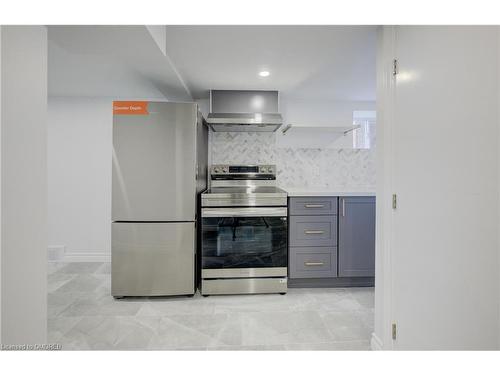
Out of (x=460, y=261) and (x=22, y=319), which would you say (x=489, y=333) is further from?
(x=22, y=319)

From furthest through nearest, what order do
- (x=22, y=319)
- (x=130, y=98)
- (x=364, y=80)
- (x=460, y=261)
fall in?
(x=130, y=98), (x=364, y=80), (x=22, y=319), (x=460, y=261)

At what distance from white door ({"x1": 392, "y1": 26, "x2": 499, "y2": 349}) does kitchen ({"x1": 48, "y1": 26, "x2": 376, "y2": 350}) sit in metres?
0.72

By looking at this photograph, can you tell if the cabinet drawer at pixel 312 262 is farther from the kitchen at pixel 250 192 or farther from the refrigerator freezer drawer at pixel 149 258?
the refrigerator freezer drawer at pixel 149 258

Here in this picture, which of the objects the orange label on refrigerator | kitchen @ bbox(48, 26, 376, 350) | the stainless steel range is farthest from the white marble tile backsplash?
the orange label on refrigerator

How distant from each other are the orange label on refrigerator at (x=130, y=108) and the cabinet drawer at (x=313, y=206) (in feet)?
5.07

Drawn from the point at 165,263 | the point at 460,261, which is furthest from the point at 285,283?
the point at 460,261

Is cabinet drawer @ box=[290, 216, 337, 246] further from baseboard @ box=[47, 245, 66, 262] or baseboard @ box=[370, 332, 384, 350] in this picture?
baseboard @ box=[47, 245, 66, 262]

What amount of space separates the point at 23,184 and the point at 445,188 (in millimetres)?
1691

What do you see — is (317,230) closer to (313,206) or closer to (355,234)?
(313,206)

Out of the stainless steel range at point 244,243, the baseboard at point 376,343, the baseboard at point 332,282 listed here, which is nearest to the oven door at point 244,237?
the stainless steel range at point 244,243

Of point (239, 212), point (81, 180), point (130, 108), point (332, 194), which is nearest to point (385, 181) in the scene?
point (332, 194)

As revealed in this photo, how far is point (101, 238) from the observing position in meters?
3.36

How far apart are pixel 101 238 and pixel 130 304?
146cm

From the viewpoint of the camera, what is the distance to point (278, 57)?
2.15m
